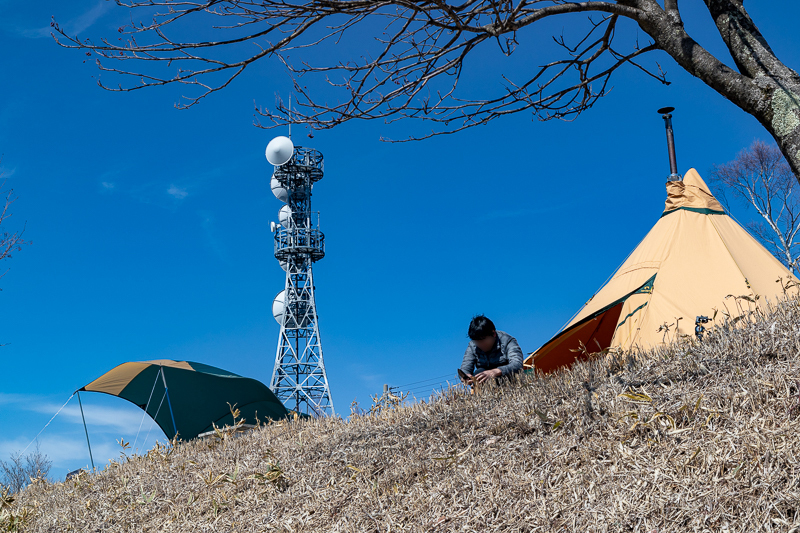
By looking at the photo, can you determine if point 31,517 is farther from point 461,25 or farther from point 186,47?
point 461,25

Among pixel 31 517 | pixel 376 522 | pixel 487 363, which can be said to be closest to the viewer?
pixel 376 522

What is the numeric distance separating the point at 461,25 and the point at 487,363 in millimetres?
3170

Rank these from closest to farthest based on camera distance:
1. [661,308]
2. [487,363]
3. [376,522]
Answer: [376,522]
[487,363]
[661,308]

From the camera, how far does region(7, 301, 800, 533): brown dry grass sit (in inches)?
107

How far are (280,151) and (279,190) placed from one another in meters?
1.81

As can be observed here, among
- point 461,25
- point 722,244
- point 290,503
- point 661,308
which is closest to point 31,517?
point 290,503

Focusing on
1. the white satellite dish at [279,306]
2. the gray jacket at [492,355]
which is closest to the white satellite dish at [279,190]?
the white satellite dish at [279,306]

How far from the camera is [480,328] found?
5.50m

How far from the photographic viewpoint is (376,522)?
331 cm

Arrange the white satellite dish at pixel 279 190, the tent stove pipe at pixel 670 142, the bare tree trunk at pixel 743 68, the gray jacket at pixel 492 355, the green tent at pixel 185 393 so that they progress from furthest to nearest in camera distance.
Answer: the white satellite dish at pixel 279 190, the green tent at pixel 185 393, the tent stove pipe at pixel 670 142, the gray jacket at pixel 492 355, the bare tree trunk at pixel 743 68

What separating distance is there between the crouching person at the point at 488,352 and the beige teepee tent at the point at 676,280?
1173mm

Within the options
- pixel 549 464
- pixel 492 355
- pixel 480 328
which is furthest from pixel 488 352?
pixel 549 464

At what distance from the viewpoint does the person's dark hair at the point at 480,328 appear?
5508 millimetres

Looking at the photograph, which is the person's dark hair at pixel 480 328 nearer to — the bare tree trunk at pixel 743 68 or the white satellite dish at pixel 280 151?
the bare tree trunk at pixel 743 68
